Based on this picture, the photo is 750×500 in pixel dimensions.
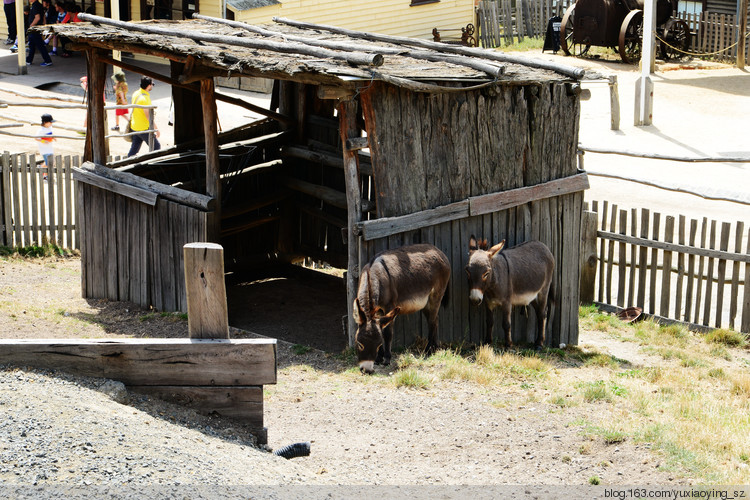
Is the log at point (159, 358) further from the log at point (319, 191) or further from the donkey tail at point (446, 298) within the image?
the log at point (319, 191)

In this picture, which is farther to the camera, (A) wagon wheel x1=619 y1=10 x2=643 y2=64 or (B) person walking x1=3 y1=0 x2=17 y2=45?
(B) person walking x1=3 y1=0 x2=17 y2=45

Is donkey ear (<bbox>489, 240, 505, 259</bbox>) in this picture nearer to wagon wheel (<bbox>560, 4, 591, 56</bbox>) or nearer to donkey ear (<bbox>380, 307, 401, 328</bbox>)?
donkey ear (<bbox>380, 307, 401, 328</bbox>)

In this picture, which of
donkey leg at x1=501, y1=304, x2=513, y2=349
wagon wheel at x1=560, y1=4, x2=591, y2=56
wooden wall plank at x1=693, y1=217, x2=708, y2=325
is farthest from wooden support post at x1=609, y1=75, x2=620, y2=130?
donkey leg at x1=501, y1=304, x2=513, y2=349

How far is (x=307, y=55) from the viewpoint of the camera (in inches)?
381

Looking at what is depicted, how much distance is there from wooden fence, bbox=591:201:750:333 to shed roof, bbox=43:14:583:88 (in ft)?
9.66

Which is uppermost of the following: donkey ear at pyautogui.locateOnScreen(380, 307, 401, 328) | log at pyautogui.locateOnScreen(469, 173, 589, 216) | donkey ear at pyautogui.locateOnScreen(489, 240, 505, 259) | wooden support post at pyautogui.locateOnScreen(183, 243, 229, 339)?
wooden support post at pyautogui.locateOnScreen(183, 243, 229, 339)

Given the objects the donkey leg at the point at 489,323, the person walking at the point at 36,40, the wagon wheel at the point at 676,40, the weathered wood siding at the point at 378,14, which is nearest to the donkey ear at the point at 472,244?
the donkey leg at the point at 489,323

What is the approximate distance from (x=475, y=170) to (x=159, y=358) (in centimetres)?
534

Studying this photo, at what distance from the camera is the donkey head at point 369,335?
846 cm

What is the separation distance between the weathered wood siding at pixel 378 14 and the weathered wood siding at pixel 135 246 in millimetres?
16310

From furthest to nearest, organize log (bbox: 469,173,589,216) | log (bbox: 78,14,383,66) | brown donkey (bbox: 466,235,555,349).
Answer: log (bbox: 469,173,589,216)
brown donkey (bbox: 466,235,555,349)
log (bbox: 78,14,383,66)

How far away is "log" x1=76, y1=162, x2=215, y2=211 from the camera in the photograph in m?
10.4

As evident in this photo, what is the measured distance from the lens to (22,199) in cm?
1362

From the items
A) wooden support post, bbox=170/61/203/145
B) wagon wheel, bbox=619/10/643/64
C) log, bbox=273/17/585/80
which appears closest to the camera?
log, bbox=273/17/585/80
